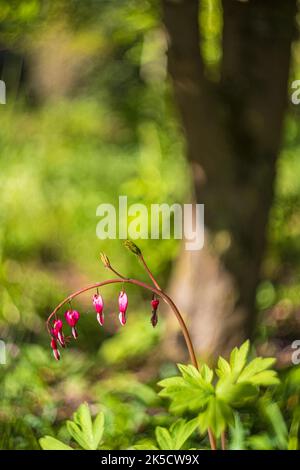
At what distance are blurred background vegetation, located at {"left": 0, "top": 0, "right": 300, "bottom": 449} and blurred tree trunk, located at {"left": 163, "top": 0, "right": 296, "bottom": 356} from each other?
5.8 inches

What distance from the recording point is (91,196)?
116 inches

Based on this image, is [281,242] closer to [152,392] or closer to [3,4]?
[152,392]

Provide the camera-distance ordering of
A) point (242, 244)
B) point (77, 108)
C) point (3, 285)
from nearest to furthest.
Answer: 1. point (242, 244)
2. point (3, 285)
3. point (77, 108)

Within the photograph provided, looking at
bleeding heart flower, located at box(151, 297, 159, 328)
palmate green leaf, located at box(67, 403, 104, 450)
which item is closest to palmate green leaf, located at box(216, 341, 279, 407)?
bleeding heart flower, located at box(151, 297, 159, 328)

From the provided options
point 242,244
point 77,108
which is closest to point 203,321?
point 242,244

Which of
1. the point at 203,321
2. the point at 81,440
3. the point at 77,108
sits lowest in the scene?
the point at 81,440

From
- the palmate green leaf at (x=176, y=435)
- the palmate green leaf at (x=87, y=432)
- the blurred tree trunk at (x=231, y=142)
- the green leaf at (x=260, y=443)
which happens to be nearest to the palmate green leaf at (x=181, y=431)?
the palmate green leaf at (x=176, y=435)

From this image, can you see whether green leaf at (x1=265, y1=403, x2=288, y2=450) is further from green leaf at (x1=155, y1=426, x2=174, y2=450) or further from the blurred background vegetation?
green leaf at (x1=155, y1=426, x2=174, y2=450)

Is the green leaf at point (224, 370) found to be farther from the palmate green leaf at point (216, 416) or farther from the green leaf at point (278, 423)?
the green leaf at point (278, 423)

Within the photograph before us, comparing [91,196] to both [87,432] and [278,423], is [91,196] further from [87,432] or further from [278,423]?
[87,432]

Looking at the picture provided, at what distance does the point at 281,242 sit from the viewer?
2.74 metres

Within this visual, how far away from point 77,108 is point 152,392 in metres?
2.08

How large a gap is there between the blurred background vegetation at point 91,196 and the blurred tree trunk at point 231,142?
0.49 ft

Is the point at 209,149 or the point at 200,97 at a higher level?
the point at 200,97
